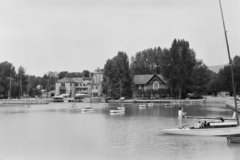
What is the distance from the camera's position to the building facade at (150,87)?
439 feet

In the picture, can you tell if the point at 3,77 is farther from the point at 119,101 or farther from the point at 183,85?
the point at 183,85

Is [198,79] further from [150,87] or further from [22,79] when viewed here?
[22,79]

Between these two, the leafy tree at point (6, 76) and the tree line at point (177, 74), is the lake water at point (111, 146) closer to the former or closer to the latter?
the tree line at point (177, 74)

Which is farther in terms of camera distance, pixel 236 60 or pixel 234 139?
pixel 236 60

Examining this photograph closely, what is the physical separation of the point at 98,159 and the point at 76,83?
147 metres

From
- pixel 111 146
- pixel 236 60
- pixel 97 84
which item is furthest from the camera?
pixel 97 84

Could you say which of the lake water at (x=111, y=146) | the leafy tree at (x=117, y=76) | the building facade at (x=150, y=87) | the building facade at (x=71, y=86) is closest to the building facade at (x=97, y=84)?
the building facade at (x=71, y=86)

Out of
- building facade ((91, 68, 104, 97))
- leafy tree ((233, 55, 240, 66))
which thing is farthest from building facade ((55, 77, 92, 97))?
leafy tree ((233, 55, 240, 66))

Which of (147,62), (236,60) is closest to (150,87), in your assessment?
(147,62)

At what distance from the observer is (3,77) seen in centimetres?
13762

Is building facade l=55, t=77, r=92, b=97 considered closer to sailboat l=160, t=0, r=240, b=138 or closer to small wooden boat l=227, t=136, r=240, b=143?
sailboat l=160, t=0, r=240, b=138

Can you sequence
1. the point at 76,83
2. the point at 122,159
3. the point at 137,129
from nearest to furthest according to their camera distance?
the point at 122,159
the point at 137,129
the point at 76,83

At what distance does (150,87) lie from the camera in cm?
13688

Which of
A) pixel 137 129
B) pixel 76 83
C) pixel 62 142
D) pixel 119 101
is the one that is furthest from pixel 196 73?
pixel 62 142
